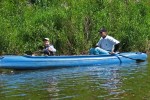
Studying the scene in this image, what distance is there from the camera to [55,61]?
18156 millimetres

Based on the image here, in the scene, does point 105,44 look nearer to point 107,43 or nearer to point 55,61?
point 107,43

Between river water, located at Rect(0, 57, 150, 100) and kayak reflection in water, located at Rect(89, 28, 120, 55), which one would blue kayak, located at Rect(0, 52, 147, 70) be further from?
river water, located at Rect(0, 57, 150, 100)

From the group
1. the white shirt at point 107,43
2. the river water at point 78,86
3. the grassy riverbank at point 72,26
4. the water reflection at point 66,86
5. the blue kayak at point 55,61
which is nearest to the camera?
the river water at point 78,86

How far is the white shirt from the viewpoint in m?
19.6

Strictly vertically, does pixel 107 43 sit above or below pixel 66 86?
above

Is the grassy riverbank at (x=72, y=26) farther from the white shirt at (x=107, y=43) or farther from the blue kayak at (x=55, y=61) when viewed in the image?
the blue kayak at (x=55, y=61)

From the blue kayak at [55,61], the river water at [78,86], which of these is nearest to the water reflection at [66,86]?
the river water at [78,86]

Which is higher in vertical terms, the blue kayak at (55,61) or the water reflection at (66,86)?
the blue kayak at (55,61)

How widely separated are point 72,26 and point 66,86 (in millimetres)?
11821

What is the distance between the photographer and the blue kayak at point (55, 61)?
17.3 m

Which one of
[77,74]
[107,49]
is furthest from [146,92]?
[107,49]

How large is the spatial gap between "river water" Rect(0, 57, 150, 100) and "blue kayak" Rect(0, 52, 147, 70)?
6.32 feet

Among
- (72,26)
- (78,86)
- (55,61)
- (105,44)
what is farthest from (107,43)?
(78,86)

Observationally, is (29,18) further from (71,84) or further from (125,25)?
(71,84)
